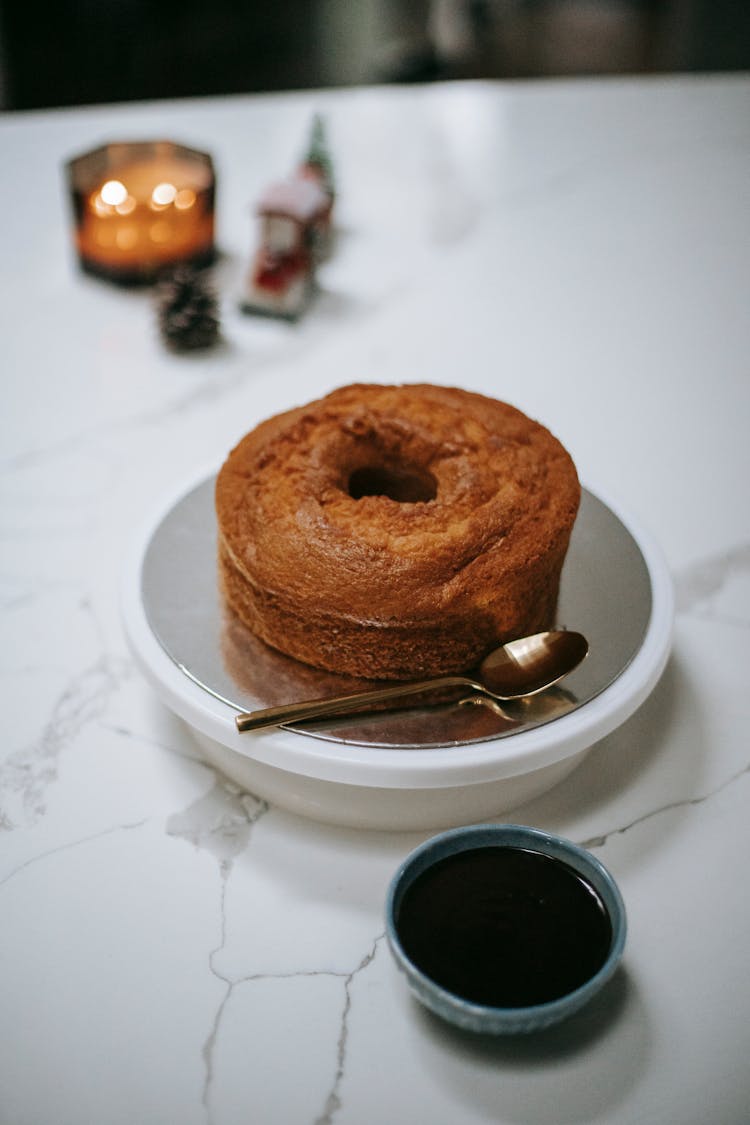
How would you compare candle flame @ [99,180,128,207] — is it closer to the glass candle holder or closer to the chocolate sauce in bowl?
the glass candle holder

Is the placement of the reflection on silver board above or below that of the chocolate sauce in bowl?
above

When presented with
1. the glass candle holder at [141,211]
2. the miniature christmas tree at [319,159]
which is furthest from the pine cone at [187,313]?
the miniature christmas tree at [319,159]

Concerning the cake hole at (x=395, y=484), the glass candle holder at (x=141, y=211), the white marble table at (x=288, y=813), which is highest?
the glass candle holder at (x=141, y=211)

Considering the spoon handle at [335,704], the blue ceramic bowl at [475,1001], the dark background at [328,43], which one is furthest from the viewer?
the dark background at [328,43]

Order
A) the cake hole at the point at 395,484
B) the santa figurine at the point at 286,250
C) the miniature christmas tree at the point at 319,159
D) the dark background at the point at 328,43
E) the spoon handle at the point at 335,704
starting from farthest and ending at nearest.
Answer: the dark background at the point at 328,43 → the miniature christmas tree at the point at 319,159 → the santa figurine at the point at 286,250 → the cake hole at the point at 395,484 → the spoon handle at the point at 335,704

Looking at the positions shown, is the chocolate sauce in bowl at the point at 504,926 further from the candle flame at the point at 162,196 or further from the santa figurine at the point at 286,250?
the candle flame at the point at 162,196

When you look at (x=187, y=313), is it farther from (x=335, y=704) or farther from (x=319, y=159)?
(x=335, y=704)

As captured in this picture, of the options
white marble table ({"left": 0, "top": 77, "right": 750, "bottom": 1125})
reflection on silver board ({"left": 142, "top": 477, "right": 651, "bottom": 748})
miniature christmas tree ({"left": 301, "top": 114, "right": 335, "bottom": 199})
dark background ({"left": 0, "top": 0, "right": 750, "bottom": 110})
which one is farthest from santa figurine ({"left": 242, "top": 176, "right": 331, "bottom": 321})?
dark background ({"left": 0, "top": 0, "right": 750, "bottom": 110})
